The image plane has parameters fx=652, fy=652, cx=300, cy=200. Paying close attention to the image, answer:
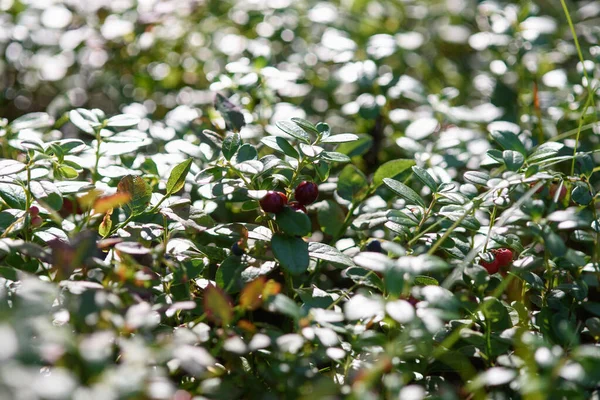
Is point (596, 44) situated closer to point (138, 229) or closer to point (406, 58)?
point (406, 58)

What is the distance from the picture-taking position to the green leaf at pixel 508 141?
1334mm

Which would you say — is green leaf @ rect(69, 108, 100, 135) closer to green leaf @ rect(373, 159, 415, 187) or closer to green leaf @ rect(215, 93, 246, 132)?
green leaf @ rect(215, 93, 246, 132)

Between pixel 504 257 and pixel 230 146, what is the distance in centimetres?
54

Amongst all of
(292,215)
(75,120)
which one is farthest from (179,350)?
(75,120)

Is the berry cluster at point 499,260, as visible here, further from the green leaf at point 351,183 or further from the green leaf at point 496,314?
the green leaf at point 351,183

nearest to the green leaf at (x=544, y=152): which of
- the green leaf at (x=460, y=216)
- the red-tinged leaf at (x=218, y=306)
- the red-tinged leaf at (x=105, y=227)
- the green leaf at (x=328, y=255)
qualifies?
the green leaf at (x=460, y=216)

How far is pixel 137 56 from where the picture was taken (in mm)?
2326

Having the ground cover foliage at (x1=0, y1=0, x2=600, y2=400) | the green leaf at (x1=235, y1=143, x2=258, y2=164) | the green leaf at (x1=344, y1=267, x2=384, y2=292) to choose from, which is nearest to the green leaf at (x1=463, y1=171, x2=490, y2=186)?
the ground cover foliage at (x1=0, y1=0, x2=600, y2=400)

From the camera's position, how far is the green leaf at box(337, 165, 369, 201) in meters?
1.37

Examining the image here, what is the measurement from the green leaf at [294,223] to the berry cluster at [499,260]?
0.36m

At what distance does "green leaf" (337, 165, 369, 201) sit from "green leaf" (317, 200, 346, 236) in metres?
0.04

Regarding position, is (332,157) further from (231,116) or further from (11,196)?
(11,196)

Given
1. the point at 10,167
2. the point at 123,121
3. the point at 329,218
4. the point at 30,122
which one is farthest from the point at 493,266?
the point at 30,122

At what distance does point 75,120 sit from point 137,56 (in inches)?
40.4
